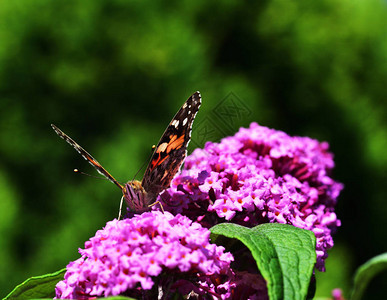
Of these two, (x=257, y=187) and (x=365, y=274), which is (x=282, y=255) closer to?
(x=257, y=187)

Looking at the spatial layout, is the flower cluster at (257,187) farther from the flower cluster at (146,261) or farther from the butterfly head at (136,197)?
the flower cluster at (146,261)

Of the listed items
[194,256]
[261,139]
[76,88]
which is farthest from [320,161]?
[76,88]

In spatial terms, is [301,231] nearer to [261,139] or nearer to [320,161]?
[261,139]

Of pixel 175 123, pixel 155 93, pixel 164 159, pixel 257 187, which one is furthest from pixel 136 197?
pixel 155 93

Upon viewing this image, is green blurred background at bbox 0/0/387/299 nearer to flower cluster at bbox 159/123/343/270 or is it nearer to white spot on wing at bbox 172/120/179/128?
flower cluster at bbox 159/123/343/270

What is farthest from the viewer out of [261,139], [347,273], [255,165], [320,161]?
[347,273]

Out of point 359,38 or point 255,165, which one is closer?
point 255,165
